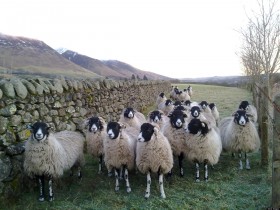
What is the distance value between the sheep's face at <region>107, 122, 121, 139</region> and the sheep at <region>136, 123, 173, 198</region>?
23.0 inches

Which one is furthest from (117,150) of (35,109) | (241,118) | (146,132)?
(241,118)

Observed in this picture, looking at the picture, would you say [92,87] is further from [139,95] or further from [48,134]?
[139,95]

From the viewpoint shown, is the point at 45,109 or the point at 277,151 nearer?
the point at 277,151

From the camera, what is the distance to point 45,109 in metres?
7.20

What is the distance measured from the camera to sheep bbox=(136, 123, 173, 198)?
6.29 meters

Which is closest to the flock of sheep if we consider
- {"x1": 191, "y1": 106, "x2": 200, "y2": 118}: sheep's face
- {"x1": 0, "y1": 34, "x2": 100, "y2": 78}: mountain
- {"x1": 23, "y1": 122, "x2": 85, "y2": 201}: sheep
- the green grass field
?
{"x1": 23, "y1": 122, "x2": 85, "y2": 201}: sheep

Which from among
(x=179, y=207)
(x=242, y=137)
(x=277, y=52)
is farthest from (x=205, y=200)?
(x=277, y=52)

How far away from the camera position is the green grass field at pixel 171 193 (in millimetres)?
5637

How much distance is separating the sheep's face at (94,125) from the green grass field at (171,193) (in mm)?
1057

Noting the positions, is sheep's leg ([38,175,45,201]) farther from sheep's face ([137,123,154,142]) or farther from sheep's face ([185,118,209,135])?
sheep's face ([185,118,209,135])

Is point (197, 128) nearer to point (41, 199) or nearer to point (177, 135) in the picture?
point (177, 135)

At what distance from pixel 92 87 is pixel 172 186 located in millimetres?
4801

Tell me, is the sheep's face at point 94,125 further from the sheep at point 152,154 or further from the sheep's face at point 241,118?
the sheep's face at point 241,118

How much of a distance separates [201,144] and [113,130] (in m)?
2.19
